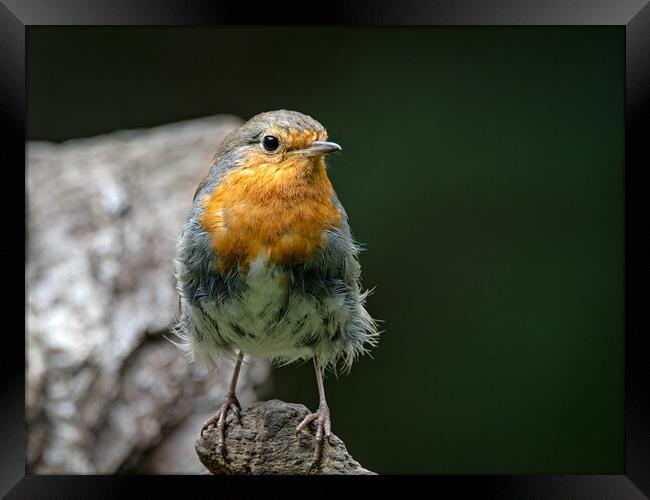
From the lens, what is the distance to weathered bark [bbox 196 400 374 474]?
351 centimetres

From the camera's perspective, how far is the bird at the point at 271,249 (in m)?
3.26

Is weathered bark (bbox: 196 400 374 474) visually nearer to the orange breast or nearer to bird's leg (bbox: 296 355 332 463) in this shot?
bird's leg (bbox: 296 355 332 463)

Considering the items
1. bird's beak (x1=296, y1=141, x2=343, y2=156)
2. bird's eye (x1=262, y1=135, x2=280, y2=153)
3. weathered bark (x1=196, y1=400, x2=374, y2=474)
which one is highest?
bird's eye (x1=262, y1=135, x2=280, y2=153)

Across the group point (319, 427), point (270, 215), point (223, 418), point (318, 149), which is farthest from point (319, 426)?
point (318, 149)

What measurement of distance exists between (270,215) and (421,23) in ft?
2.76

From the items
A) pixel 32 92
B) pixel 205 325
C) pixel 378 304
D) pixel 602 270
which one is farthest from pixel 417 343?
pixel 32 92

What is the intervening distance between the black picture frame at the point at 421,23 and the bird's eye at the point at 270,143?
0.40 m

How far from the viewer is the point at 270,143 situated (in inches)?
129

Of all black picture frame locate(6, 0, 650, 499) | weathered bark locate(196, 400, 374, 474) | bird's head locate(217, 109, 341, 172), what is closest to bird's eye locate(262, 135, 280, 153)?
bird's head locate(217, 109, 341, 172)

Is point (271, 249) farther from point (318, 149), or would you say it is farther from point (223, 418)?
point (223, 418)

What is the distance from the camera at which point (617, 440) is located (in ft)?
14.4

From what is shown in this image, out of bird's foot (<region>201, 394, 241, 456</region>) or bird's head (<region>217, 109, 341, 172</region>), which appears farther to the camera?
bird's foot (<region>201, 394, 241, 456</region>)

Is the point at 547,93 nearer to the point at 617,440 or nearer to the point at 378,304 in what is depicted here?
the point at 378,304

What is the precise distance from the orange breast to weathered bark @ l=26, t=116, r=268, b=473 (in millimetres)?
1014
